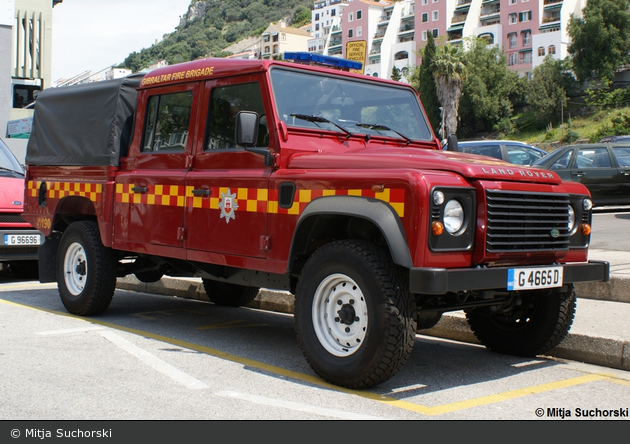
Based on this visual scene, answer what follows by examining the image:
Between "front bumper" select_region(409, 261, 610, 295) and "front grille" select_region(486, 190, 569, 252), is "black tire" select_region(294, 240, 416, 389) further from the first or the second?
"front grille" select_region(486, 190, 569, 252)

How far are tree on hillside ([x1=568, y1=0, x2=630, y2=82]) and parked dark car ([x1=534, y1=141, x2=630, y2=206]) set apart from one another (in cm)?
5128

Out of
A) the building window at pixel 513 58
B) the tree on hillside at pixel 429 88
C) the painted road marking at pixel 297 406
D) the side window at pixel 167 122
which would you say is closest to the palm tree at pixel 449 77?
the tree on hillside at pixel 429 88

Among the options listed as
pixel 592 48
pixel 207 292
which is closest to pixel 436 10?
pixel 592 48

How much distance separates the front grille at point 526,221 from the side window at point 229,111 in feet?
6.19

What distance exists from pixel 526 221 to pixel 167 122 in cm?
347

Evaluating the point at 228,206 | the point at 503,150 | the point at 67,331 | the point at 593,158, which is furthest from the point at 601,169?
the point at 67,331

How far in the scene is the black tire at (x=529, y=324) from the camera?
17.8ft

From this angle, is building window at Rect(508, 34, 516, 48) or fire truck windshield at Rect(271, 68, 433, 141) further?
building window at Rect(508, 34, 516, 48)

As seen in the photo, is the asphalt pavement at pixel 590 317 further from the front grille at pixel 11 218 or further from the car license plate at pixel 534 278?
the front grille at pixel 11 218

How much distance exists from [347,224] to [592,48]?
65.5 metres

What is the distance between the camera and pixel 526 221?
479cm

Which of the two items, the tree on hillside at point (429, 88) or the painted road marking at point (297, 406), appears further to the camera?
the tree on hillside at point (429, 88)

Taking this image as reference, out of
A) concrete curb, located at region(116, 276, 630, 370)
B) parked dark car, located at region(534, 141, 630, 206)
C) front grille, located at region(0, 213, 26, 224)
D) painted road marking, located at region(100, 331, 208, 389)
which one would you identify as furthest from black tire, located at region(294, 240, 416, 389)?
parked dark car, located at region(534, 141, 630, 206)

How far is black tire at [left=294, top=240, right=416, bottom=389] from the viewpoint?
4434mm
